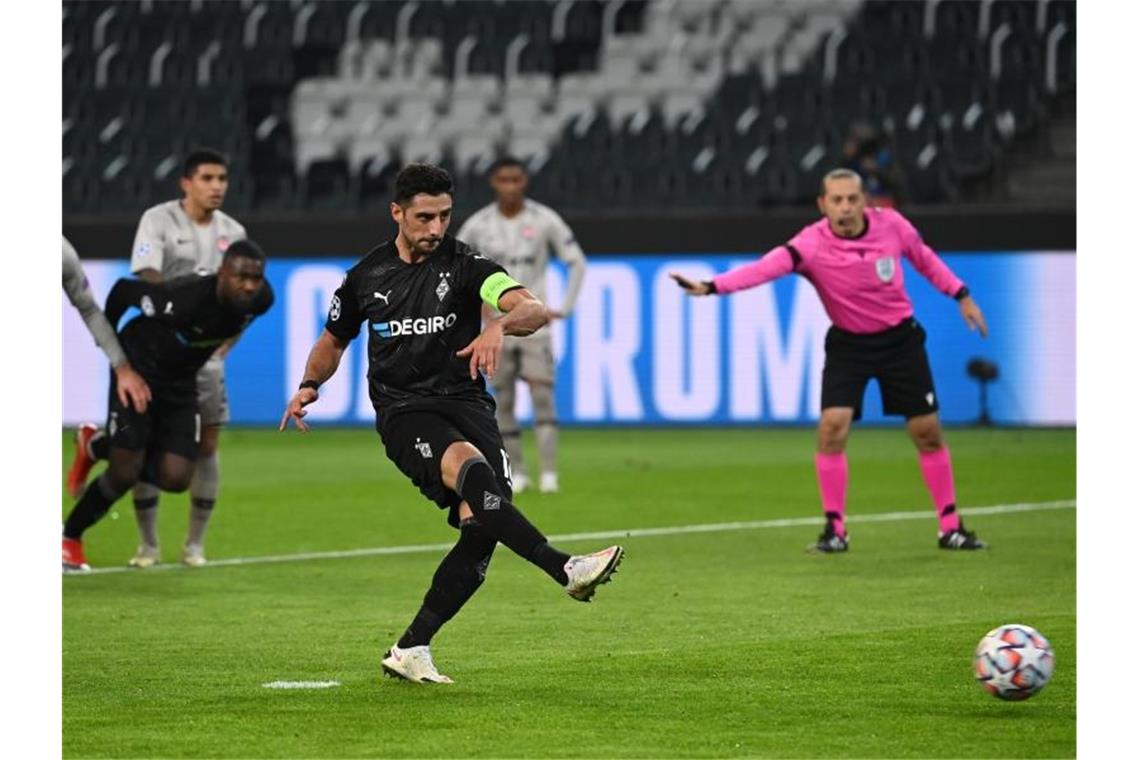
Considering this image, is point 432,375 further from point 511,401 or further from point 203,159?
point 511,401

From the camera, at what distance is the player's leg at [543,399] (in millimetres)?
15242

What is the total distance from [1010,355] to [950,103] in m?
3.99

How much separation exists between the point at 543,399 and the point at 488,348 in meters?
8.36

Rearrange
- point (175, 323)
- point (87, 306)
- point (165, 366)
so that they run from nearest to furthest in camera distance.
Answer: point (87, 306)
point (175, 323)
point (165, 366)

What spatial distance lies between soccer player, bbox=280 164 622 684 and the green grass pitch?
15.9 inches

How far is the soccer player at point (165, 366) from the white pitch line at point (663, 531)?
543 millimetres

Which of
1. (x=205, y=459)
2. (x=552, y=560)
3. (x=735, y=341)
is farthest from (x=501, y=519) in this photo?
(x=735, y=341)

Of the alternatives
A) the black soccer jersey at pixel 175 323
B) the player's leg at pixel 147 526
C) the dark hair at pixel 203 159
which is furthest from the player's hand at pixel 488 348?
the player's leg at pixel 147 526

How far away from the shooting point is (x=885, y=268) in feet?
38.8

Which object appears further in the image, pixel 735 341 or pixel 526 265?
pixel 735 341

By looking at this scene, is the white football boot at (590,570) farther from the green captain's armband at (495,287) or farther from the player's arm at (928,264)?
the player's arm at (928,264)

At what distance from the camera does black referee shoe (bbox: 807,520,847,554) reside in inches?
459

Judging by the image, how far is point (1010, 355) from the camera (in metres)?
20.0

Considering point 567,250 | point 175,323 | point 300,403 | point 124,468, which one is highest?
point 567,250
